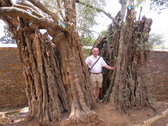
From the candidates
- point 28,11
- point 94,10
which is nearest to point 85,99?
point 28,11

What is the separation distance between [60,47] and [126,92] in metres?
2.10

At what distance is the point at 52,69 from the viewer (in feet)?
13.2

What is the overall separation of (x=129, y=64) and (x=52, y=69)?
2.22 meters

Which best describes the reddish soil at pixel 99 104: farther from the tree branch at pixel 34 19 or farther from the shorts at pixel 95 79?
the tree branch at pixel 34 19

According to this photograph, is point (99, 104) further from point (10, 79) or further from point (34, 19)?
point (10, 79)

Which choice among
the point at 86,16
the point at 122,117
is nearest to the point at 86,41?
the point at 86,16

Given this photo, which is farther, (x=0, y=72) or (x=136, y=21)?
(x=0, y=72)

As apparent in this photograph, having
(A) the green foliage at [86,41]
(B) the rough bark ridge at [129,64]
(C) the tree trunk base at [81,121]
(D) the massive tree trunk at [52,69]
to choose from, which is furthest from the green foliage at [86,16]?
(C) the tree trunk base at [81,121]

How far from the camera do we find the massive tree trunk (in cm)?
370

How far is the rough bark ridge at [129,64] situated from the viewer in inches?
178

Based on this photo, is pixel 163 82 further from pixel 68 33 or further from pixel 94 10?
pixel 68 33

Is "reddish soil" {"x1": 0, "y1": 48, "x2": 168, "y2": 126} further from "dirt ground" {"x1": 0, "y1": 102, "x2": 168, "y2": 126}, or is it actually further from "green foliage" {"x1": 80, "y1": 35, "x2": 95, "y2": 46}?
"green foliage" {"x1": 80, "y1": 35, "x2": 95, "y2": 46}

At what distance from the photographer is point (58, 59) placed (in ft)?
13.9

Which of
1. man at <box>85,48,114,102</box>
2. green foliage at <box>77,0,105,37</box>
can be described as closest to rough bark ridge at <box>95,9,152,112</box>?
man at <box>85,48,114,102</box>
